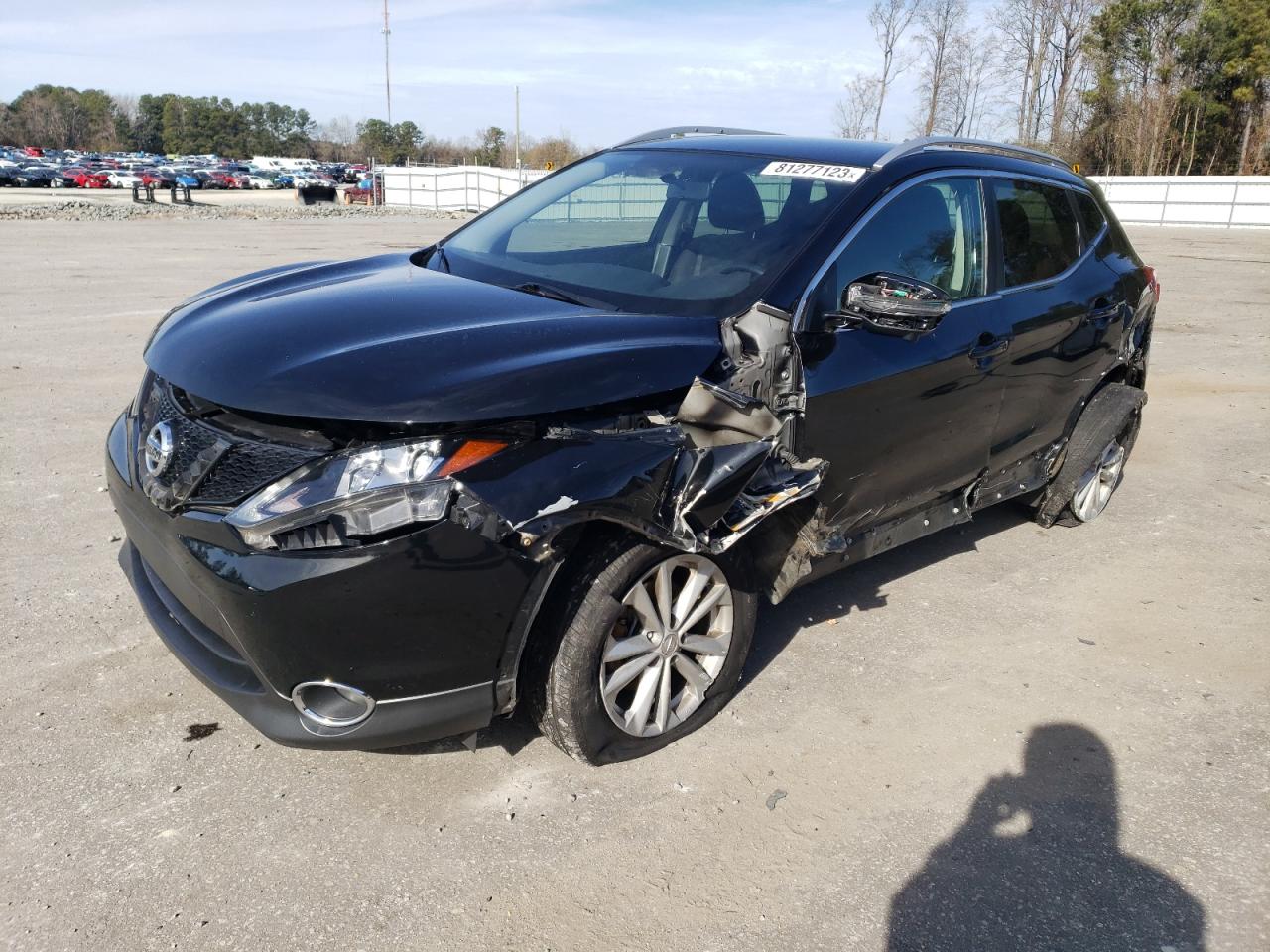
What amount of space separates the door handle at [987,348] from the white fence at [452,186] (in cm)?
3248

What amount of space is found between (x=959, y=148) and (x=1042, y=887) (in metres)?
2.90

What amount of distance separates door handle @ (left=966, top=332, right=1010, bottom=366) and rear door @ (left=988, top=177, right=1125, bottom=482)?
0.26 feet

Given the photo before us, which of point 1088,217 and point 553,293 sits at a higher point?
point 1088,217

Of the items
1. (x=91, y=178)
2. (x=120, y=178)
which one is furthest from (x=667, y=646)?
(x=120, y=178)

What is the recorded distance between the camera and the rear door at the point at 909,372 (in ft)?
11.2

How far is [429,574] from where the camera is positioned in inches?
98.0

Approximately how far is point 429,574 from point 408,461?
286mm

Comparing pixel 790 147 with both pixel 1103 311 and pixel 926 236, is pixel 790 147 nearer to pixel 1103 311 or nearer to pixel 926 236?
pixel 926 236

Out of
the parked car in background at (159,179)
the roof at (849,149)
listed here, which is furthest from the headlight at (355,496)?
the parked car in background at (159,179)

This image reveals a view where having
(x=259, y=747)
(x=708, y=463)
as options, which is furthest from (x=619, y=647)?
(x=259, y=747)

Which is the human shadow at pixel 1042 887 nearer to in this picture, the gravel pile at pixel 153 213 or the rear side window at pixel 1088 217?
the rear side window at pixel 1088 217

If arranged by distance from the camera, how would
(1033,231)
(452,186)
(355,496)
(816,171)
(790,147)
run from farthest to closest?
(452,186) → (1033,231) → (790,147) → (816,171) → (355,496)

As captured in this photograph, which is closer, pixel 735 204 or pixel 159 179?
pixel 735 204

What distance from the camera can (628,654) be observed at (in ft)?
9.86
